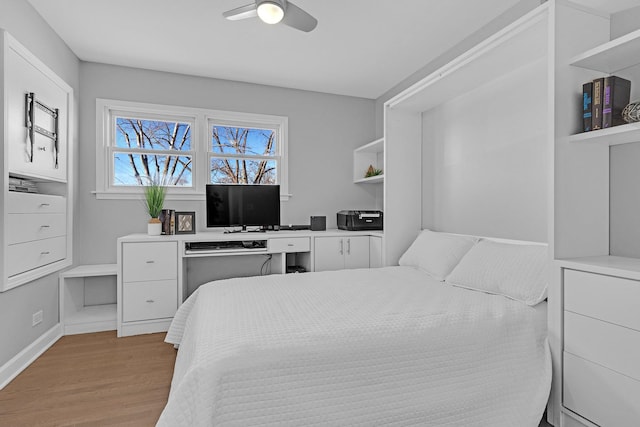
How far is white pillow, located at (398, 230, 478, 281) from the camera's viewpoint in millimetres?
2471

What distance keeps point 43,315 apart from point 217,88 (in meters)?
2.65

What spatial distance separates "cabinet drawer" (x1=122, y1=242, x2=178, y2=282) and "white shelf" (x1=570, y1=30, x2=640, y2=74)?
3.12 metres

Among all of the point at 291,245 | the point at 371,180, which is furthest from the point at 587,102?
the point at 291,245

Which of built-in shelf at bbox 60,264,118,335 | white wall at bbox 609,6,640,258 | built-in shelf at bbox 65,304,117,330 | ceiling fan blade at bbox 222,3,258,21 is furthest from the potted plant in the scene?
white wall at bbox 609,6,640,258

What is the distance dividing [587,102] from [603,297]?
0.92 meters

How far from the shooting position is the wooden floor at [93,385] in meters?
1.78

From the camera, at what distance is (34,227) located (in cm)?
246

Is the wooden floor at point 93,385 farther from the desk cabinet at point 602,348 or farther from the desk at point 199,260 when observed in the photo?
the desk cabinet at point 602,348

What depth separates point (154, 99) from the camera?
3.53 meters

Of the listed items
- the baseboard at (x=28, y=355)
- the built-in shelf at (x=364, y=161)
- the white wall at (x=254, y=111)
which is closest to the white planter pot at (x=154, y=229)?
the white wall at (x=254, y=111)

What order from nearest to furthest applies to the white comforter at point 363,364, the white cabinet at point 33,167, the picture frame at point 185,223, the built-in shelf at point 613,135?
the white comforter at point 363,364
the built-in shelf at point 613,135
the white cabinet at point 33,167
the picture frame at point 185,223

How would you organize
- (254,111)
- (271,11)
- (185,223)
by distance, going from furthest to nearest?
1. (254,111)
2. (185,223)
3. (271,11)

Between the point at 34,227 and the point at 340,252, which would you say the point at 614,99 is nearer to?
the point at 340,252

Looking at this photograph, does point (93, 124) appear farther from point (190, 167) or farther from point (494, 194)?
point (494, 194)
